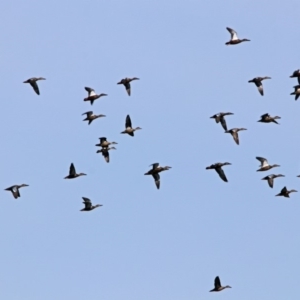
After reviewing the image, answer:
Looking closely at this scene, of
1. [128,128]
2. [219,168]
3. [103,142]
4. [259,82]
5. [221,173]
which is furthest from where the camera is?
[103,142]

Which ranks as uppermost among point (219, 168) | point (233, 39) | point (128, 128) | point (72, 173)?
point (233, 39)

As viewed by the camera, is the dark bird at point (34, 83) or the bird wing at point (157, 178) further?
the dark bird at point (34, 83)

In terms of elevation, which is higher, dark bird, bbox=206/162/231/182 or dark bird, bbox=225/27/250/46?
dark bird, bbox=225/27/250/46

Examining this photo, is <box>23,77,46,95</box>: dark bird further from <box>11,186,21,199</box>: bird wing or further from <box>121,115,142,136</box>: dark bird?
<box>11,186,21,199</box>: bird wing

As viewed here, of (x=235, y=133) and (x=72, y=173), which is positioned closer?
(x=72, y=173)

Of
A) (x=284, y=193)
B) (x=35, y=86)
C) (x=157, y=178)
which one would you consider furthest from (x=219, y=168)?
(x=35, y=86)

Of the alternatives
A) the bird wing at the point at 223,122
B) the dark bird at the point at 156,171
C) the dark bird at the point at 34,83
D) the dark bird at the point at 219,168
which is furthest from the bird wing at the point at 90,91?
the dark bird at the point at 219,168

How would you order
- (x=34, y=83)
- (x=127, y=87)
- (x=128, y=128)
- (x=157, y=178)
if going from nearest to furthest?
(x=157, y=178)
(x=34, y=83)
(x=128, y=128)
(x=127, y=87)

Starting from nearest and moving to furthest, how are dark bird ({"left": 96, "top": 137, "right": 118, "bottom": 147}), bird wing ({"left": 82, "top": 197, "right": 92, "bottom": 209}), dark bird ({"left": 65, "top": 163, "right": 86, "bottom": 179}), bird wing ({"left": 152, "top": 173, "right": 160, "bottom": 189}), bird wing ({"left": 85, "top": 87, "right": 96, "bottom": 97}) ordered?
1. bird wing ({"left": 152, "top": 173, "right": 160, "bottom": 189})
2. dark bird ({"left": 65, "top": 163, "right": 86, "bottom": 179})
3. bird wing ({"left": 85, "top": 87, "right": 96, "bottom": 97})
4. dark bird ({"left": 96, "top": 137, "right": 118, "bottom": 147})
5. bird wing ({"left": 82, "top": 197, "right": 92, "bottom": 209})

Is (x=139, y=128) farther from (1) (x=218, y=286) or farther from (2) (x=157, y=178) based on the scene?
(1) (x=218, y=286)

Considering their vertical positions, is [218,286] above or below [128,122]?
below

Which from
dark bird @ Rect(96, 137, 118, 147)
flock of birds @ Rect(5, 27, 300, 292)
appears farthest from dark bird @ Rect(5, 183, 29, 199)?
dark bird @ Rect(96, 137, 118, 147)

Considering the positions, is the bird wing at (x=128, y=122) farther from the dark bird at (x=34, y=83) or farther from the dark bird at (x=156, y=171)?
the dark bird at (x=34, y=83)

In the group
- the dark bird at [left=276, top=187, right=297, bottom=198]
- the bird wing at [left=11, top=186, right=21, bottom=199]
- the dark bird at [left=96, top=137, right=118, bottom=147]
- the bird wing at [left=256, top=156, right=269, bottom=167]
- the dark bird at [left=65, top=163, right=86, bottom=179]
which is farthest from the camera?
the bird wing at [left=256, top=156, right=269, bottom=167]
